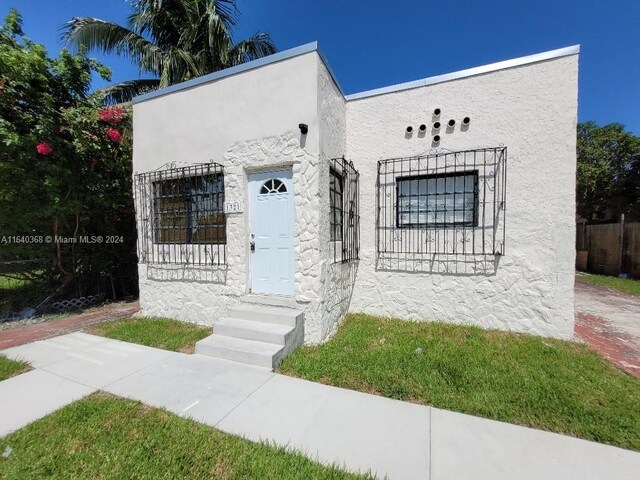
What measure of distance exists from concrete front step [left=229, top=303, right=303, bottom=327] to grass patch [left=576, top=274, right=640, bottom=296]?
8.82 meters

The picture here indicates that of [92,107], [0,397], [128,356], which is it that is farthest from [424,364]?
[92,107]

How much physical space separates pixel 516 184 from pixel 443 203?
110cm

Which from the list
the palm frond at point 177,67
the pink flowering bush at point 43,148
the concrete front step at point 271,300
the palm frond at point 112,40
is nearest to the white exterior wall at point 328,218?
the concrete front step at point 271,300

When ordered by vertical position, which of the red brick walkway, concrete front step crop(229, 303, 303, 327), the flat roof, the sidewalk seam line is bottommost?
the red brick walkway

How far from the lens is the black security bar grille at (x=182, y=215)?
195 inches

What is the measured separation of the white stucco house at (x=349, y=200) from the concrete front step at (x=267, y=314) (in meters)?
0.03

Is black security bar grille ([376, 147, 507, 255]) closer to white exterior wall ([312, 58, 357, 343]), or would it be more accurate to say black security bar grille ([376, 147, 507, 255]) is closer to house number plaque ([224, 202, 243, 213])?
white exterior wall ([312, 58, 357, 343])

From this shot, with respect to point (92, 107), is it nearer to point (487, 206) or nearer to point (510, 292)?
point (487, 206)

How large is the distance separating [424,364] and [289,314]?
1905 millimetres

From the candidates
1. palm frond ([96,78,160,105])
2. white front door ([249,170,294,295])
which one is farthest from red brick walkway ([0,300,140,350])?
palm frond ([96,78,160,105])

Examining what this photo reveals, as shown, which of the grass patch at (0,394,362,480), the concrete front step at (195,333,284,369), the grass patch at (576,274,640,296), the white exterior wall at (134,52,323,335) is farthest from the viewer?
the grass patch at (576,274,640,296)

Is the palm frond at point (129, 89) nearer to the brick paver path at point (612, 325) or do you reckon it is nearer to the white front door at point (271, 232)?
the white front door at point (271, 232)

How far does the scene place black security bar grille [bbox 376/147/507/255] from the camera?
4.53 m

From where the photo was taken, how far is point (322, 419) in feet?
8.18
